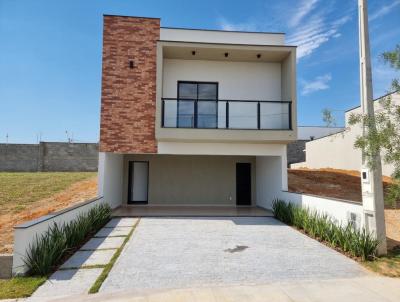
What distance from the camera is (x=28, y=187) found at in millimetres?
15266

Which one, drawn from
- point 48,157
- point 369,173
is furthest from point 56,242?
point 48,157

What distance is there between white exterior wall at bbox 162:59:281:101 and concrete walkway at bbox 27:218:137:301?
24.1 ft

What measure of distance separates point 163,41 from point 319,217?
899 centimetres

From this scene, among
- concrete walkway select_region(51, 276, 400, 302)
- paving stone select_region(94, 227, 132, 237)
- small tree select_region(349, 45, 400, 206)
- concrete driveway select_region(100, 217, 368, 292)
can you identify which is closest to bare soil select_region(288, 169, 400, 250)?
concrete driveway select_region(100, 217, 368, 292)

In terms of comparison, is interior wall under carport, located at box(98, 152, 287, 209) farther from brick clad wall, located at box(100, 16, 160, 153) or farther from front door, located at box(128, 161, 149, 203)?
brick clad wall, located at box(100, 16, 160, 153)

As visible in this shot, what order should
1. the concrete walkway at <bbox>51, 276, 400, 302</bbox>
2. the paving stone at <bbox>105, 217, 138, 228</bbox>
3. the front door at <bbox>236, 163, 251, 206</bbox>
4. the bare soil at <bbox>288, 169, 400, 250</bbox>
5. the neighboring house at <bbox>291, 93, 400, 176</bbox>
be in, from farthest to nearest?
the neighboring house at <bbox>291, 93, 400, 176</bbox>, the front door at <bbox>236, 163, 251, 206</bbox>, the bare soil at <bbox>288, 169, 400, 250</bbox>, the paving stone at <bbox>105, 217, 138, 228</bbox>, the concrete walkway at <bbox>51, 276, 400, 302</bbox>

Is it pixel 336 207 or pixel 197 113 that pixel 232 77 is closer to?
pixel 197 113

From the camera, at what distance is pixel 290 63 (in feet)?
41.8

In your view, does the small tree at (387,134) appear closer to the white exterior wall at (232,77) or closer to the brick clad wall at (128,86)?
the white exterior wall at (232,77)

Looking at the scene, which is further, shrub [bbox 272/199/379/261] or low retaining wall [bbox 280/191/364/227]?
low retaining wall [bbox 280/191/364/227]

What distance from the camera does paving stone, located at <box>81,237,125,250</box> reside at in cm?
768

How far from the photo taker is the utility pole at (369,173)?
6840 mm

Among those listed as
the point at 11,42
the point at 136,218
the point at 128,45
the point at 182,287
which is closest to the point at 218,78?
the point at 128,45

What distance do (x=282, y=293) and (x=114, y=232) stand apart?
238 inches
